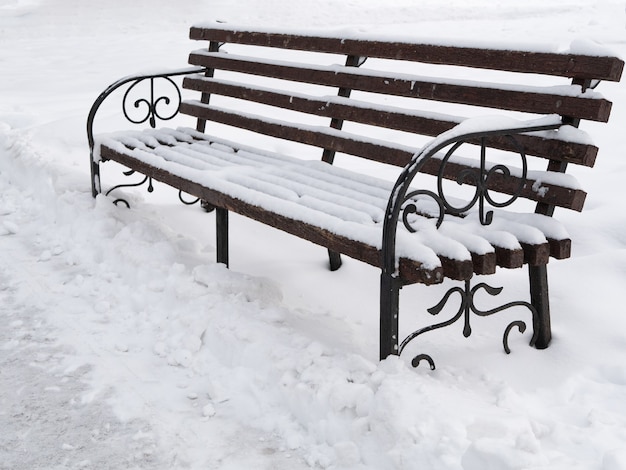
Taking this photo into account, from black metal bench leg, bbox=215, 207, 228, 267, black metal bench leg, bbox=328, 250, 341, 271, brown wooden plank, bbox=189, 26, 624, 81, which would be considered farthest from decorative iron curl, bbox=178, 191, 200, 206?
black metal bench leg, bbox=328, 250, 341, 271

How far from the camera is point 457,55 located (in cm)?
343

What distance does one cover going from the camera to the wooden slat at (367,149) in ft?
9.76

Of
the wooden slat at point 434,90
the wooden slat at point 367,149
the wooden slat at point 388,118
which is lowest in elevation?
the wooden slat at point 367,149

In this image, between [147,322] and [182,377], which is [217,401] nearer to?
[182,377]

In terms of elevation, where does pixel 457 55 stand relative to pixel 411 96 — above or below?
above

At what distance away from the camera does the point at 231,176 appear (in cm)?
371

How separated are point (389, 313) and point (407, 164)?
67cm

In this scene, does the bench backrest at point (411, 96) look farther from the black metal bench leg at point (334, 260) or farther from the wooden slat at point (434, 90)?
the black metal bench leg at point (334, 260)

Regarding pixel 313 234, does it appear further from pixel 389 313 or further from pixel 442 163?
pixel 442 163

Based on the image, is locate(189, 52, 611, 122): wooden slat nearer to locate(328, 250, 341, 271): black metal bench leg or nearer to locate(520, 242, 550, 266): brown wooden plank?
locate(520, 242, 550, 266): brown wooden plank

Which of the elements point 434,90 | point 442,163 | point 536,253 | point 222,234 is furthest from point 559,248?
point 222,234

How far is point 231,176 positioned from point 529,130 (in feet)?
4.57

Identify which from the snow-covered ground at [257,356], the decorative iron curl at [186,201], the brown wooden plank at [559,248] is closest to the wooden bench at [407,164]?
the brown wooden plank at [559,248]

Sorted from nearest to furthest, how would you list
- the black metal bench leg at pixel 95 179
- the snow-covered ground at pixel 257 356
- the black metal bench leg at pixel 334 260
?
the snow-covered ground at pixel 257 356, the black metal bench leg at pixel 334 260, the black metal bench leg at pixel 95 179
